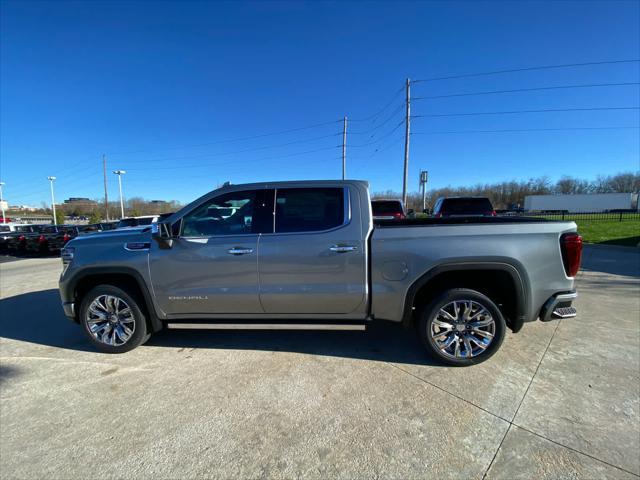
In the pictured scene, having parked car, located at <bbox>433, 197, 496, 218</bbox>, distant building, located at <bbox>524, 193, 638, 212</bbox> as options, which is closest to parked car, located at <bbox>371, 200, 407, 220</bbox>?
parked car, located at <bbox>433, 197, 496, 218</bbox>

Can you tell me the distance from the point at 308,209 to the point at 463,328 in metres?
2.03

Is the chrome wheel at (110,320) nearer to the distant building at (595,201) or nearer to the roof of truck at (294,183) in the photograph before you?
the roof of truck at (294,183)

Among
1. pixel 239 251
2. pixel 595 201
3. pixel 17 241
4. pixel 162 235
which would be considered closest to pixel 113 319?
pixel 162 235

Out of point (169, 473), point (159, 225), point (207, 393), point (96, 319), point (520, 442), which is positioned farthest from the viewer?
point (96, 319)

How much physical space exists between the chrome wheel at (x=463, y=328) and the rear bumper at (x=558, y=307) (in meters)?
0.53

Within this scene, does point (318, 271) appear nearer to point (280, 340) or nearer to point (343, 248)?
point (343, 248)

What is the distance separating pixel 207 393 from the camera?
277 centimetres

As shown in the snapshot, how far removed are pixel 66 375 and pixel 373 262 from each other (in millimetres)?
3336

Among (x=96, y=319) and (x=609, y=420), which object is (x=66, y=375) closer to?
(x=96, y=319)

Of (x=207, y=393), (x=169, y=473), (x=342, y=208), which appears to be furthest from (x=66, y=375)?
Answer: (x=342, y=208)

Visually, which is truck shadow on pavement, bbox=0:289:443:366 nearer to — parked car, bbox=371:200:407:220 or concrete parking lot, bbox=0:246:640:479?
concrete parking lot, bbox=0:246:640:479

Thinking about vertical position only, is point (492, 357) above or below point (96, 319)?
below

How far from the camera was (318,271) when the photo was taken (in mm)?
3150

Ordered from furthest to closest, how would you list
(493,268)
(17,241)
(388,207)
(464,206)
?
(17,241), (388,207), (464,206), (493,268)
